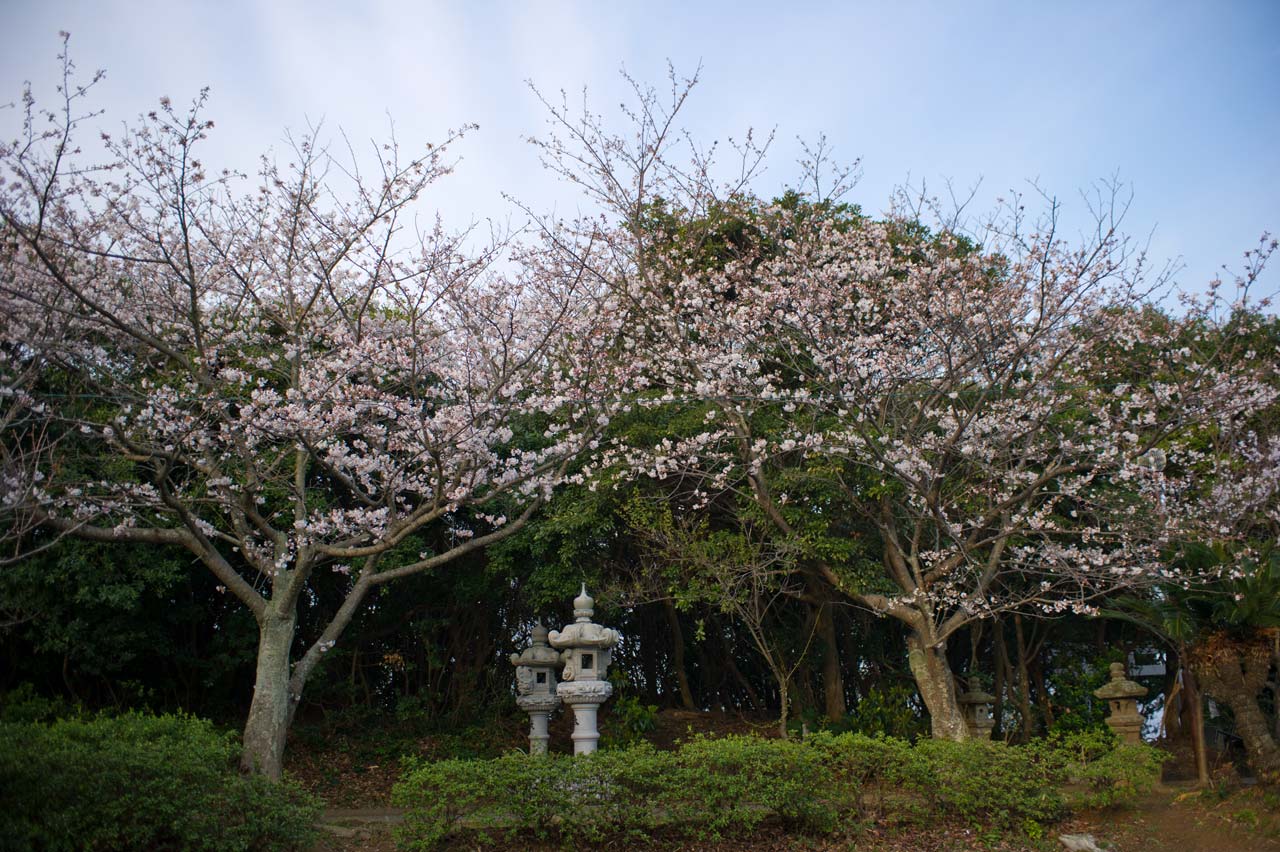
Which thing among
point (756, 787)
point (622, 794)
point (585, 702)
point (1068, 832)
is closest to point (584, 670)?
point (585, 702)

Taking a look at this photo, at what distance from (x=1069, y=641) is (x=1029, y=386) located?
4953mm

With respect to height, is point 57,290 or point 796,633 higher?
point 57,290

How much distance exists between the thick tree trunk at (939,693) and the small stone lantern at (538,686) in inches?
121

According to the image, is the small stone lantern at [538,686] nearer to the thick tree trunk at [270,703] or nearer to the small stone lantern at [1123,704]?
the thick tree trunk at [270,703]

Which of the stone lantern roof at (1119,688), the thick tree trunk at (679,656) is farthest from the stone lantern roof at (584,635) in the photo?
the stone lantern roof at (1119,688)

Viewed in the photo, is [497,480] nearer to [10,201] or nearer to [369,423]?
[369,423]

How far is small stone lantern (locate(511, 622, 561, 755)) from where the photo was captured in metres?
7.41

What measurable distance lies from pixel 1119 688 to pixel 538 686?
→ 204 inches

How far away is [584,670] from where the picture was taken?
700 centimetres

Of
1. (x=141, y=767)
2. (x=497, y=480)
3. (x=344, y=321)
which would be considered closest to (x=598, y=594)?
(x=497, y=480)

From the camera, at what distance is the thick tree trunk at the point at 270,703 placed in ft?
20.7

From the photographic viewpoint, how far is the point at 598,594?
28.7ft

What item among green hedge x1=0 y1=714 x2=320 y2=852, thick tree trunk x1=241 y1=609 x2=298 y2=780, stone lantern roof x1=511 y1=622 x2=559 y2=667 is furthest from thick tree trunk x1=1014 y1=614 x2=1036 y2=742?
green hedge x1=0 y1=714 x2=320 y2=852

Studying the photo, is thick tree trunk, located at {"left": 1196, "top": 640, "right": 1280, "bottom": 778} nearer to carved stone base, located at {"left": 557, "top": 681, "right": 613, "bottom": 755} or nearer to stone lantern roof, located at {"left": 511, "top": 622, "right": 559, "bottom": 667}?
carved stone base, located at {"left": 557, "top": 681, "right": 613, "bottom": 755}
